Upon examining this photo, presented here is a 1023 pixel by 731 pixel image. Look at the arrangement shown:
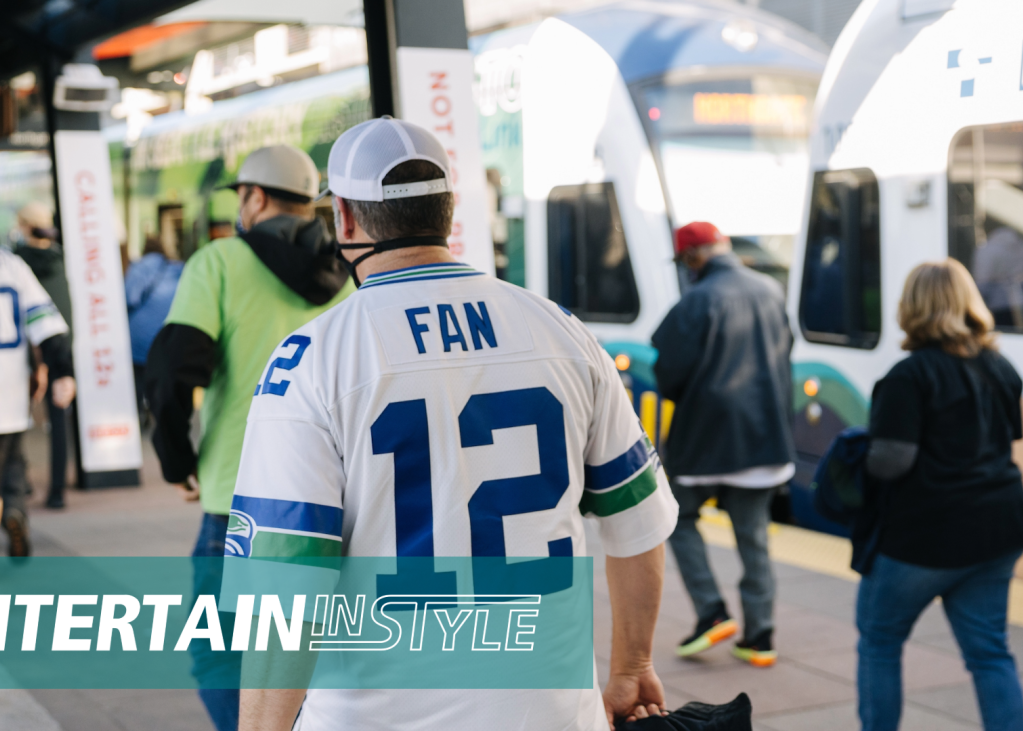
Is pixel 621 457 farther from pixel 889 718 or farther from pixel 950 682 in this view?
pixel 950 682

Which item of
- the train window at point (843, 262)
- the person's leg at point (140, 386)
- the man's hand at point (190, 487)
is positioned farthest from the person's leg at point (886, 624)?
→ the person's leg at point (140, 386)

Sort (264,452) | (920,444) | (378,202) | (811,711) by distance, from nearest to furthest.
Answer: (264,452) → (378,202) → (920,444) → (811,711)

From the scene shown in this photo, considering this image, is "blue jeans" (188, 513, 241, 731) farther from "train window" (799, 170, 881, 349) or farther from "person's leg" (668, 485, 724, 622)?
"train window" (799, 170, 881, 349)

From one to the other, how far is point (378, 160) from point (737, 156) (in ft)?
23.3

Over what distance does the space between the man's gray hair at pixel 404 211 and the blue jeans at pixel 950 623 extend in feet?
7.32

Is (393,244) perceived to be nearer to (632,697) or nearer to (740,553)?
(632,697)

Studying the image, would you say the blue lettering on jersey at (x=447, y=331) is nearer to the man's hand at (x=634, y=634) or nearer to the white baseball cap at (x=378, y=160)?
the white baseball cap at (x=378, y=160)

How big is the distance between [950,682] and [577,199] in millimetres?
5152

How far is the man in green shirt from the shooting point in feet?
Result: 10.4

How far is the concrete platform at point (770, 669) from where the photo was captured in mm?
4430

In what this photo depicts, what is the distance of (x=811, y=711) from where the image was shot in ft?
15.0

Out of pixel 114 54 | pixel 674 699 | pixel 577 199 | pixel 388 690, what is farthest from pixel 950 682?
pixel 114 54

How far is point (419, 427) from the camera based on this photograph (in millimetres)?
1873

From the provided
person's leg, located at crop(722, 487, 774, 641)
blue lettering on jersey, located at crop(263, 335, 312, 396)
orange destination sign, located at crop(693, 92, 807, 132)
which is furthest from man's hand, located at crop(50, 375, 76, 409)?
blue lettering on jersey, located at crop(263, 335, 312, 396)
